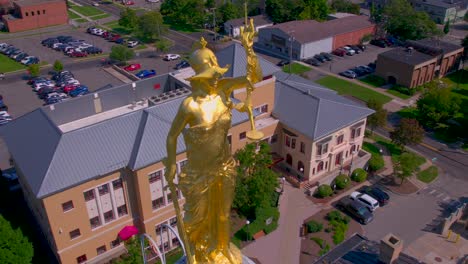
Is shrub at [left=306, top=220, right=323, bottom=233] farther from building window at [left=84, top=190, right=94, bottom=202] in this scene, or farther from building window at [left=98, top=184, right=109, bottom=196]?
building window at [left=84, top=190, right=94, bottom=202]

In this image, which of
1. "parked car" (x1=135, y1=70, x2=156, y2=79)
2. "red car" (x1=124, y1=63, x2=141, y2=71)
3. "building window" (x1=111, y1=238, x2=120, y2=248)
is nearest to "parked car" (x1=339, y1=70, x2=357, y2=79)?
"parked car" (x1=135, y1=70, x2=156, y2=79)

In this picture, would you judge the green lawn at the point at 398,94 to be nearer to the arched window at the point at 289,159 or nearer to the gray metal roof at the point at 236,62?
the arched window at the point at 289,159

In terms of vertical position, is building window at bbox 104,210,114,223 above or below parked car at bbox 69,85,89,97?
above

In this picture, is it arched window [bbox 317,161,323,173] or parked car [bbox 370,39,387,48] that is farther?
parked car [bbox 370,39,387,48]

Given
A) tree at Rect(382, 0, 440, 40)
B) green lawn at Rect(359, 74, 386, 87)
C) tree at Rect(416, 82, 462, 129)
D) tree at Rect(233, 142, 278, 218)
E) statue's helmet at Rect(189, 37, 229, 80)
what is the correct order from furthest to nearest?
tree at Rect(382, 0, 440, 40)
green lawn at Rect(359, 74, 386, 87)
tree at Rect(416, 82, 462, 129)
tree at Rect(233, 142, 278, 218)
statue's helmet at Rect(189, 37, 229, 80)

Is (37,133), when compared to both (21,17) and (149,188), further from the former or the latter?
(21,17)

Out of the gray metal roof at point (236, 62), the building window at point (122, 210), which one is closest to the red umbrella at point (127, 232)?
the building window at point (122, 210)
